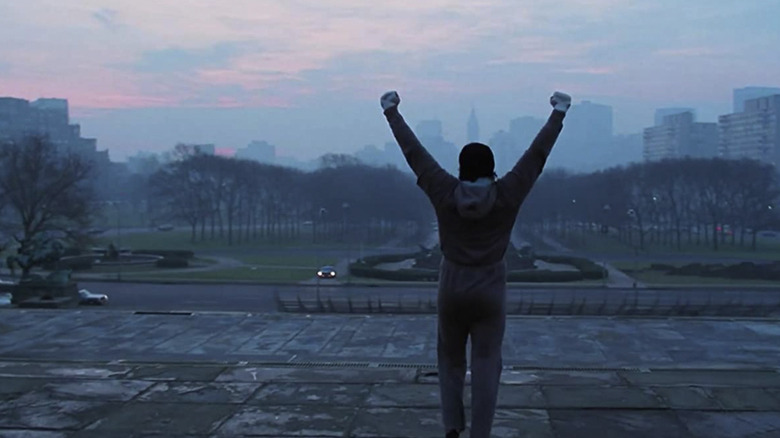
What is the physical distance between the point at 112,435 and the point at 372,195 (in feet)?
220

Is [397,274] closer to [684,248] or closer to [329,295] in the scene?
[329,295]

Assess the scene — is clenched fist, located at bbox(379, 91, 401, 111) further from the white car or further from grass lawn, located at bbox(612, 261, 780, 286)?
grass lawn, located at bbox(612, 261, 780, 286)

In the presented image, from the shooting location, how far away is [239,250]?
64750 millimetres

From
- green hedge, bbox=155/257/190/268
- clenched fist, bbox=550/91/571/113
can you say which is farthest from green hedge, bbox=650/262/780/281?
clenched fist, bbox=550/91/571/113

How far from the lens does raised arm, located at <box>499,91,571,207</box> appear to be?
4113mm

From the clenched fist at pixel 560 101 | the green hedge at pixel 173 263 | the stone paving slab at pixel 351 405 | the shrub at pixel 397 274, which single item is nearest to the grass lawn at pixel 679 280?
the shrub at pixel 397 274

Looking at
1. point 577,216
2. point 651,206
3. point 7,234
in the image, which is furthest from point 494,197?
point 577,216

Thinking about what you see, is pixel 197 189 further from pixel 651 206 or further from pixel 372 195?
pixel 651 206

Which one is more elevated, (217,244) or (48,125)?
(48,125)

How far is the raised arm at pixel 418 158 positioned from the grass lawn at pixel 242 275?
36753mm

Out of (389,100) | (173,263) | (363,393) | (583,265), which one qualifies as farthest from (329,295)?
(389,100)

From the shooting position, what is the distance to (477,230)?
163 inches

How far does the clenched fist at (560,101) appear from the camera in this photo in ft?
14.0

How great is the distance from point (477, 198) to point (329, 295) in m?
29.6
